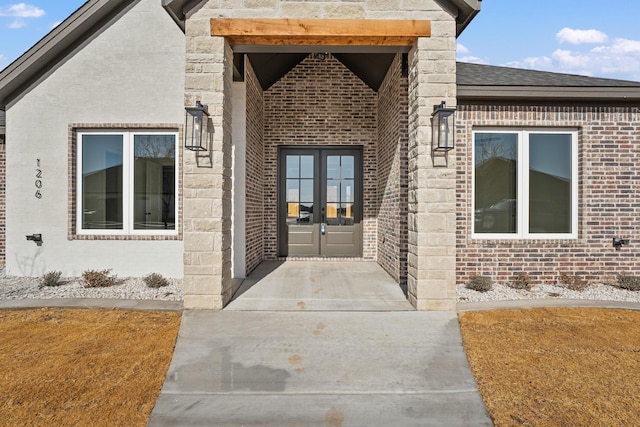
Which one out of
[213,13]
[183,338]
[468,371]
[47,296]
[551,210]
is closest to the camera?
[468,371]

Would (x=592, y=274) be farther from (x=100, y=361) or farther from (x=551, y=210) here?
(x=100, y=361)

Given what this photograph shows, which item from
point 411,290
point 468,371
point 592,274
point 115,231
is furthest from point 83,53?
point 592,274

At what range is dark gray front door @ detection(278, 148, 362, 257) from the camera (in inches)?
306

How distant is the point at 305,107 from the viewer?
25.2 ft

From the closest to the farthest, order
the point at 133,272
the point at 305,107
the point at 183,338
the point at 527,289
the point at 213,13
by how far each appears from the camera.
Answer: the point at 183,338
the point at 213,13
the point at 527,289
the point at 133,272
the point at 305,107

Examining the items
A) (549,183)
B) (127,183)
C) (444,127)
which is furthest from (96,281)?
(549,183)

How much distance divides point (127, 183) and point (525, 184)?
6852mm

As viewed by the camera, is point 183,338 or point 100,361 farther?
point 183,338

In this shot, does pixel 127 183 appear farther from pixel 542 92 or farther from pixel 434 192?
pixel 542 92

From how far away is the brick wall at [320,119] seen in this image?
25.1ft

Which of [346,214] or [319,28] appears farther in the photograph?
[346,214]

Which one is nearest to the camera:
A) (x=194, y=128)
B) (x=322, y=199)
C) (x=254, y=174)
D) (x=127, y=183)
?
(x=194, y=128)

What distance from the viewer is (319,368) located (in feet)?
9.86

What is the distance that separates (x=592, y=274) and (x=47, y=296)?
825 centimetres
